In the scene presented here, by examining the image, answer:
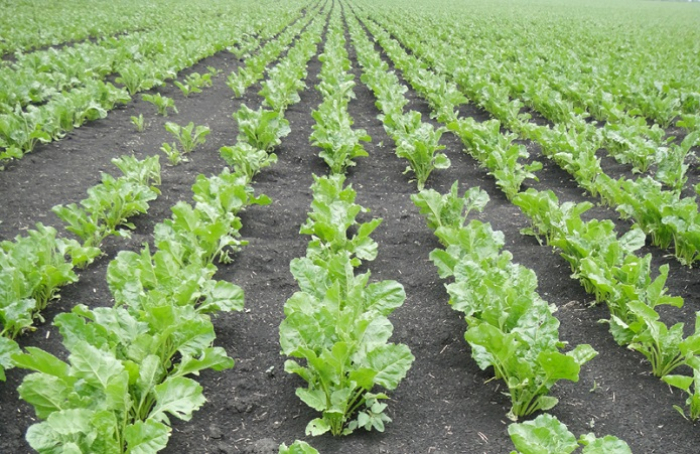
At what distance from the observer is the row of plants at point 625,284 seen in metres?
3.39

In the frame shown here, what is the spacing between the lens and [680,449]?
3.02m

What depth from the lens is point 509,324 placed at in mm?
3480

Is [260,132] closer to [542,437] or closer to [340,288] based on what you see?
[340,288]

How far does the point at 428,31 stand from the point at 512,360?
22.4 m

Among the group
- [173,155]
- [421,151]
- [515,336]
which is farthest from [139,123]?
[515,336]

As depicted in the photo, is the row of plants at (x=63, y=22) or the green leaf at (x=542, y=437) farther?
the row of plants at (x=63, y=22)

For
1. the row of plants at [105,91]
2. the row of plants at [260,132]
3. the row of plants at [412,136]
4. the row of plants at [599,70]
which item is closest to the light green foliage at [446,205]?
the row of plants at [412,136]

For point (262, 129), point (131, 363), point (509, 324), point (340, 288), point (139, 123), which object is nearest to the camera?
point (131, 363)

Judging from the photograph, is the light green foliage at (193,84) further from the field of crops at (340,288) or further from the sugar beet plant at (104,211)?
the sugar beet plant at (104,211)

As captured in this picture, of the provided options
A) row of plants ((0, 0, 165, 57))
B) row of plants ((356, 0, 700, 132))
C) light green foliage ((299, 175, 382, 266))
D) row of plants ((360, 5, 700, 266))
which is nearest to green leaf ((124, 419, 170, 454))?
light green foliage ((299, 175, 382, 266))

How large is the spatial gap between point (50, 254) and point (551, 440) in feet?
11.0

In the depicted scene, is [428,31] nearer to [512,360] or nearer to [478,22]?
[478,22]

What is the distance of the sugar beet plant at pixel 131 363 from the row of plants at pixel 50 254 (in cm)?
32

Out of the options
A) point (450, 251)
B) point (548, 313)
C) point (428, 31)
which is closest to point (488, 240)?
point (450, 251)
